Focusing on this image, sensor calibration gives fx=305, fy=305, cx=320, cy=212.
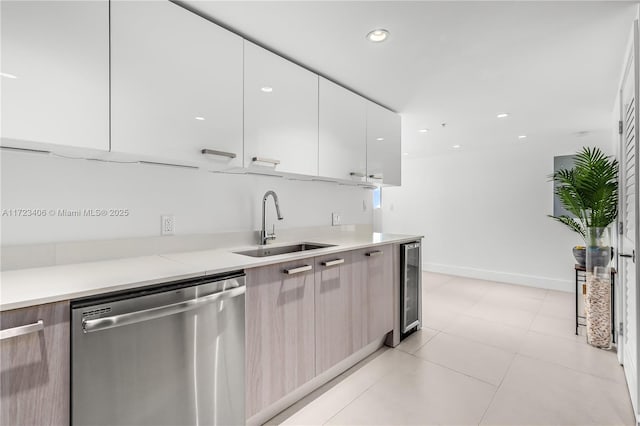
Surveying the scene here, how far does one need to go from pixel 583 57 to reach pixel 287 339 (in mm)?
2699

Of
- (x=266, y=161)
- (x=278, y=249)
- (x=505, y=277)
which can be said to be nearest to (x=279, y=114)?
(x=266, y=161)

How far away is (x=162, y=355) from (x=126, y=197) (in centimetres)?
92

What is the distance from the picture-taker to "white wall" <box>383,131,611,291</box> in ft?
14.5

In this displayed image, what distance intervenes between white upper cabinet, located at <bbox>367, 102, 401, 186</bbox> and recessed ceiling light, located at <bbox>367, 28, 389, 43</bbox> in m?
0.93

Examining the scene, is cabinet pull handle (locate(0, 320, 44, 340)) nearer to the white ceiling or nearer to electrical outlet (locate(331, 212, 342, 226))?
the white ceiling

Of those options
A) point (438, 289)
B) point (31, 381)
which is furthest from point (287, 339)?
point (438, 289)

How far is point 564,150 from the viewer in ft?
14.2

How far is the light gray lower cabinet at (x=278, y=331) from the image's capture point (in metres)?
1.58

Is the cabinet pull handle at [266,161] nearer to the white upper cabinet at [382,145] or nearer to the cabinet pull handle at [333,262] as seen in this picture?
the cabinet pull handle at [333,262]

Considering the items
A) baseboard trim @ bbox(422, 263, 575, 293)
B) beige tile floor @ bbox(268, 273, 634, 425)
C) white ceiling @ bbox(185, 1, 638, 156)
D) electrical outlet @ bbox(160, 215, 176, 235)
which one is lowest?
beige tile floor @ bbox(268, 273, 634, 425)

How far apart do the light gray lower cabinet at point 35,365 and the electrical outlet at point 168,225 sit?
83cm

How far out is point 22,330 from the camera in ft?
3.06

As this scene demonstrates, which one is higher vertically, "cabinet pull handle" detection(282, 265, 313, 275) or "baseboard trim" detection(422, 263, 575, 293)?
"cabinet pull handle" detection(282, 265, 313, 275)

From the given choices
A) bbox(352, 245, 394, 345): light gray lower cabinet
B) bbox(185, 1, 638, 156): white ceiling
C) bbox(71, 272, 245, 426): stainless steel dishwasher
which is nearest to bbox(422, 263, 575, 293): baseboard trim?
bbox(185, 1, 638, 156): white ceiling
